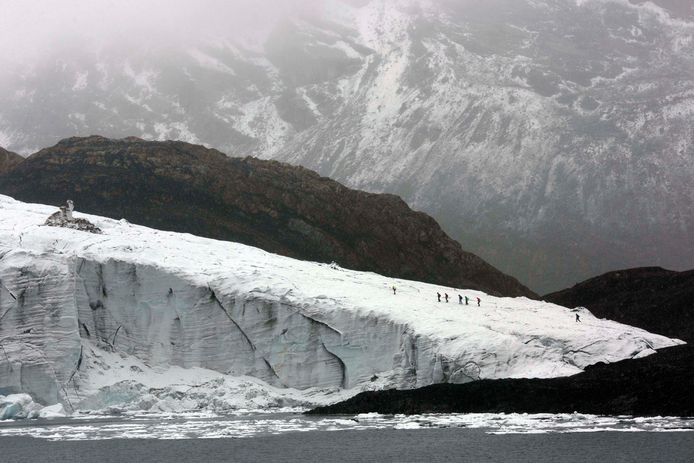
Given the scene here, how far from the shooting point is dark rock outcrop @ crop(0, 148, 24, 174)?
613 ft

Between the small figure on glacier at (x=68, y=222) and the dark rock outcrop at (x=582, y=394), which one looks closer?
the dark rock outcrop at (x=582, y=394)

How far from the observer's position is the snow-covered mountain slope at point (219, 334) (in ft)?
229

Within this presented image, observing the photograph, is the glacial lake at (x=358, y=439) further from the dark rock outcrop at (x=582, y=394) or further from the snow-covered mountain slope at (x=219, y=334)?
the snow-covered mountain slope at (x=219, y=334)

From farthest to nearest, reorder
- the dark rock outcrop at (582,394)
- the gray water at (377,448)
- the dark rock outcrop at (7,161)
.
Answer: the dark rock outcrop at (7,161)
the dark rock outcrop at (582,394)
the gray water at (377,448)

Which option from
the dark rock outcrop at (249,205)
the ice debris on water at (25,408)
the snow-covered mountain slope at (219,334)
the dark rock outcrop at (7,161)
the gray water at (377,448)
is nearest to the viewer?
the gray water at (377,448)

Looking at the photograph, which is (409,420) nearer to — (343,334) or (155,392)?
(343,334)

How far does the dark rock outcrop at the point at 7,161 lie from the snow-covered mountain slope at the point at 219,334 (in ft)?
380

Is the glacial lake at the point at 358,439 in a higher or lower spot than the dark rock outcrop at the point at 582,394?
lower

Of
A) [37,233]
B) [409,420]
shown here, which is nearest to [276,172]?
[37,233]

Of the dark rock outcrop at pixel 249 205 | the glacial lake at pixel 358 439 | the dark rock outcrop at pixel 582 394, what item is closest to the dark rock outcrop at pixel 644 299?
the dark rock outcrop at pixel 249 205

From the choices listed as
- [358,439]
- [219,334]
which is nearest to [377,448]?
[358,439]

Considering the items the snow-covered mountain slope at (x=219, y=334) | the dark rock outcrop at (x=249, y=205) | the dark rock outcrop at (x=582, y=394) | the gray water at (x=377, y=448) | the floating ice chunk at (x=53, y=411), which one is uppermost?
the dark rock outcrop at (x=249, y=205)

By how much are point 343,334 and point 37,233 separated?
2711 centimetres

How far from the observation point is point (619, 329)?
251ft
